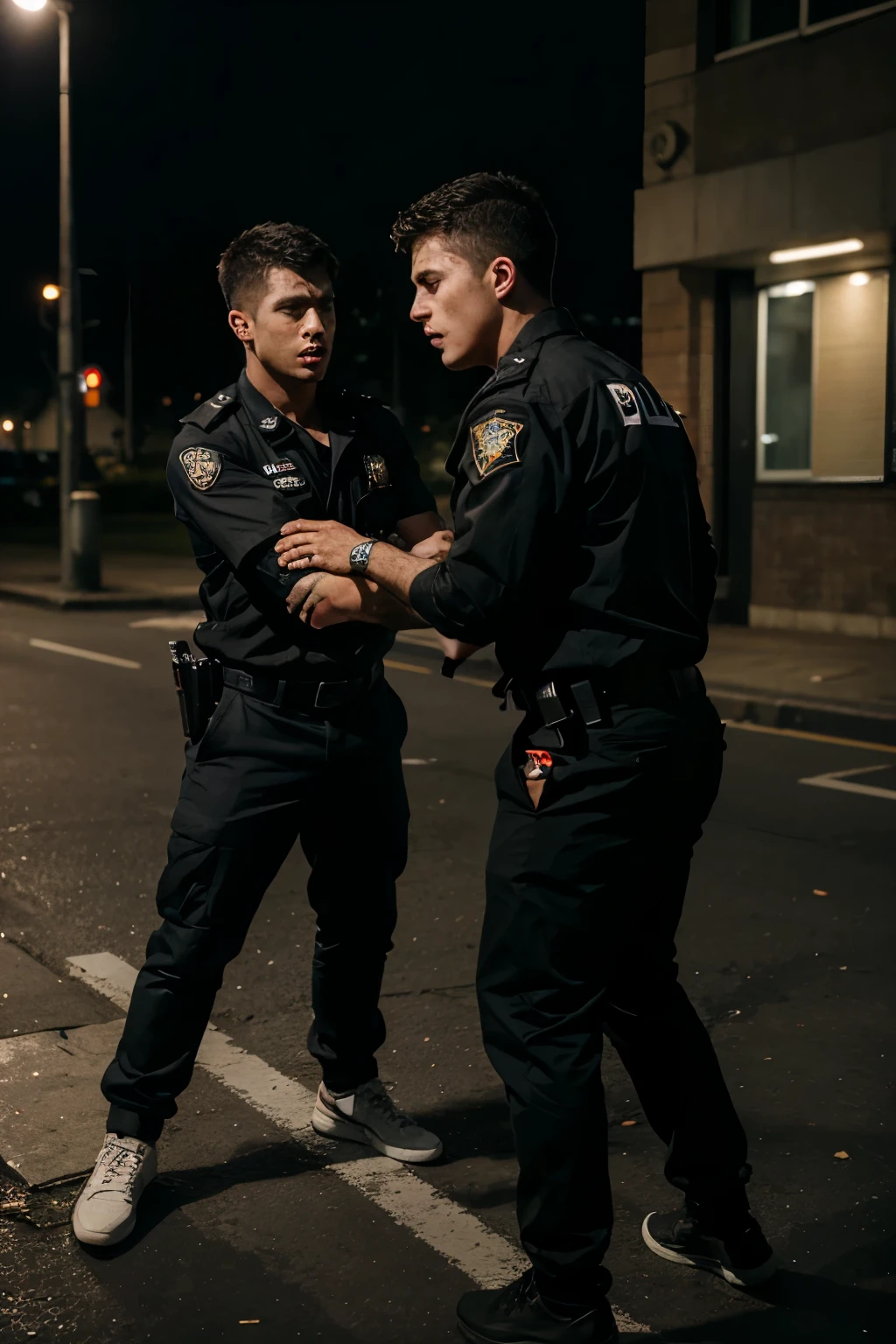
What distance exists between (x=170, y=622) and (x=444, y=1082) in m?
12.5

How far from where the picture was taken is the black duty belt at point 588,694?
8.94ft

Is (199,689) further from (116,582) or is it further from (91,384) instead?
(91,384)

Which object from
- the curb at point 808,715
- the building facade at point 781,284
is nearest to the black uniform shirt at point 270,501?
the curb at point 808,715

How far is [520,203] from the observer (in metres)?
2.82

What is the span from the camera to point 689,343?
600 inches

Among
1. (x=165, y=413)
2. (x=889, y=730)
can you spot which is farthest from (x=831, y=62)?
(x=165, y=413)

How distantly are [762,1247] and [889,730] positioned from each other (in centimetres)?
692

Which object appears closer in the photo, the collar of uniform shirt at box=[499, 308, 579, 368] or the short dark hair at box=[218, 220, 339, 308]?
the collar of uniform shirt at box=[499, 308, 579, 368]

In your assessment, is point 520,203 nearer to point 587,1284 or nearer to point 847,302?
point 587,1284

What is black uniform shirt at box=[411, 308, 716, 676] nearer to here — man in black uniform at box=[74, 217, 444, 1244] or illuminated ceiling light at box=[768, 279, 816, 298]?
man in black uniform at box=[74, 217, 444, 1244]

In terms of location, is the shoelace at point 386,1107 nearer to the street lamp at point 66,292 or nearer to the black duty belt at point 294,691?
the black duty belt at point 294,691

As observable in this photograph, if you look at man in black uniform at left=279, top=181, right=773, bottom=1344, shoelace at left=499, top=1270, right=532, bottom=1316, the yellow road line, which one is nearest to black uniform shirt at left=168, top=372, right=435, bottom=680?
man in black uniform at left=279, top=181, right=773, bottom=1344

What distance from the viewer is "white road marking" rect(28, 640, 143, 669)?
1259 centimetres

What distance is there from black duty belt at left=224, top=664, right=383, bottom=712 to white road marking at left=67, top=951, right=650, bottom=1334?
3.50ft
